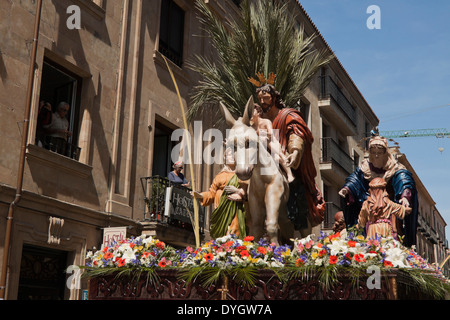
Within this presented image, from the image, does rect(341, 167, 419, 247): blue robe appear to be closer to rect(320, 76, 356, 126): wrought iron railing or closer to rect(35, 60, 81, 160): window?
rect(35, 60, 81, 160): window

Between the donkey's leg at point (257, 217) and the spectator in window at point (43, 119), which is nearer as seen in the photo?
the donkey's leg at point (257, 217)

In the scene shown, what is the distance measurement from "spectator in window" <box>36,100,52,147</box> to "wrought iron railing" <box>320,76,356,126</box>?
712 inches

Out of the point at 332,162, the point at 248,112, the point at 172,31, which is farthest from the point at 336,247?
the point at 332,162

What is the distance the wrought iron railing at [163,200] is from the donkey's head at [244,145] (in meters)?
8.21

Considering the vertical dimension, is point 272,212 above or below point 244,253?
above

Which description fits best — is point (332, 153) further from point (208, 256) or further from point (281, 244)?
point (208, 256)

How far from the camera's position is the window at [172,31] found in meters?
16.1

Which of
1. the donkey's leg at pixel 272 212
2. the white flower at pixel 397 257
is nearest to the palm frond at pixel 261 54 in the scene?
the donkey's leg at pixel 272 212

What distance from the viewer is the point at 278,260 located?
15.2ft

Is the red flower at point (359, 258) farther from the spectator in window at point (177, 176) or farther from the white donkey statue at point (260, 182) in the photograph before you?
the spectator in window at point (177, 176)

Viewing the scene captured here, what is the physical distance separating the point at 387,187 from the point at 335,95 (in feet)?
72.5
